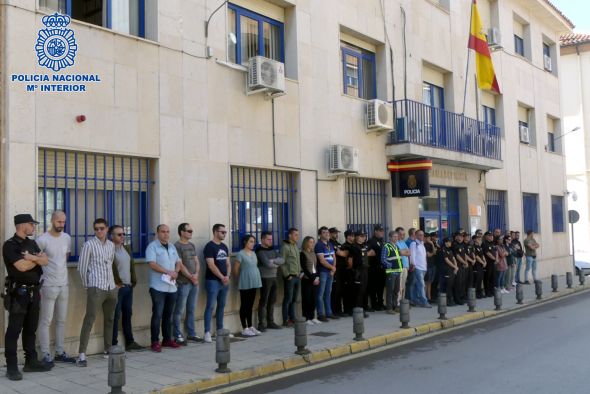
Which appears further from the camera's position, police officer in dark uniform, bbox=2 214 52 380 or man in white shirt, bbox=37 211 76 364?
man in white shirt, bbox=37 211 76 364

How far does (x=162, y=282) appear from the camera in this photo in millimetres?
9219

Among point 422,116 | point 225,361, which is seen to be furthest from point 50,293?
point 422,116

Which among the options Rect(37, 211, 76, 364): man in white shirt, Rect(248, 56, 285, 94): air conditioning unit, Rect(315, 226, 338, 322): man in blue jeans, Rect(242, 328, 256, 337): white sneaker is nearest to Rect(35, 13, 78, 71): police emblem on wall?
Rect(37, 211, 76, 364): man in white shirt

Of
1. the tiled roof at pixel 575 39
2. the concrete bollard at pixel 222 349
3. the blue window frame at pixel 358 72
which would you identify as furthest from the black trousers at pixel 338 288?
the tiled roof at pixel 575 39

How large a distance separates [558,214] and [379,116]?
1519cm

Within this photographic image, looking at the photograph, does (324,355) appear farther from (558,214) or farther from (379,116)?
(558,214)

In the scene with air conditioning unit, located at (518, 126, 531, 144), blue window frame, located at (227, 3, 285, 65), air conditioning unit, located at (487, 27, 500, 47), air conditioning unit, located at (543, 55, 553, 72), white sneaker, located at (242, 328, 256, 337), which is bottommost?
white sneaker, located at (242, 328, 256, 337)

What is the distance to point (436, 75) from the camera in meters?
18.6

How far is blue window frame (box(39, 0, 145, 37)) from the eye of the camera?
9.30m

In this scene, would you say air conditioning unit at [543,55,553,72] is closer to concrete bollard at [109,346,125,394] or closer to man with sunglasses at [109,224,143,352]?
man with sunglasses at [109,224,143,352]

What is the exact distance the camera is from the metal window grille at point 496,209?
2084 cm

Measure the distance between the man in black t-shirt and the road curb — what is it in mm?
1895

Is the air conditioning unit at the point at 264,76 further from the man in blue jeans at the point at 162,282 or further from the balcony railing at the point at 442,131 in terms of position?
the balcony railing at the point at 442,131

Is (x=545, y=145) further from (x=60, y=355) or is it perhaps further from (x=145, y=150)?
(x=60, y=355)
